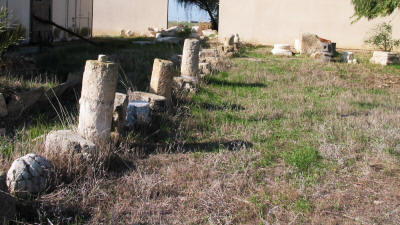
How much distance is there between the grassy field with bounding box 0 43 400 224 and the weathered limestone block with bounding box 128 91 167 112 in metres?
0.30

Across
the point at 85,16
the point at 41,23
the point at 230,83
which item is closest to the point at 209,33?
the point at 85,16

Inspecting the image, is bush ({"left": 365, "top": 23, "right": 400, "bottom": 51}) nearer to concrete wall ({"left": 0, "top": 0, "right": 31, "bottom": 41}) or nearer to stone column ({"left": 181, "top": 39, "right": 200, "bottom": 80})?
stone column ({"left": 181, "top": 39, "right": 200, "bottom": 80})

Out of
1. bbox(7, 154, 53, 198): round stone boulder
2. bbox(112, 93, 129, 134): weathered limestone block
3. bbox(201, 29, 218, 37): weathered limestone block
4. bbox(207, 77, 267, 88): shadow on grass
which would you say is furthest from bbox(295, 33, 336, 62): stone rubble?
bbox(7, 154, 53, 198): round stone boulder

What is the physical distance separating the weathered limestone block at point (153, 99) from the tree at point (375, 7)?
7.62 m

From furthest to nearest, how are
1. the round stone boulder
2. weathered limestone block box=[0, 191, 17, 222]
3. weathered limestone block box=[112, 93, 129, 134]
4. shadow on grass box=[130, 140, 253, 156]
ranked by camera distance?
weathered limestone block box=[112, 93, 129, 134] → shadow on grass box=[130, 140, 253, 156] → the round stone boulder → weathered limestone block box=[0, 191, 17, 222]

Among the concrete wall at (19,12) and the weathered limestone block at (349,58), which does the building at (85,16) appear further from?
the weathered limestone block at (349,58)

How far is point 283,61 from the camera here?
1501cm

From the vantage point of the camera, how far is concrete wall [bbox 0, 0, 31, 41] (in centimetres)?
1230

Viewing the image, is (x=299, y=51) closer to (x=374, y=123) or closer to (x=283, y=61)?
(x=283, y=61)

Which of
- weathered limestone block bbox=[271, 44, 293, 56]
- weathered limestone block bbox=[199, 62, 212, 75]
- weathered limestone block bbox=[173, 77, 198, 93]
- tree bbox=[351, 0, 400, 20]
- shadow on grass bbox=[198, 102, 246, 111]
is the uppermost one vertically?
tree bbox=[351, 0, 400, 20]

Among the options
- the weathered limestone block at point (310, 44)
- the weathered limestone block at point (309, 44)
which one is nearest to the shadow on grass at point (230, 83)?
the weathered limestone block at point (310, 44)

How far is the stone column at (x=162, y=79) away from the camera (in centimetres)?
822

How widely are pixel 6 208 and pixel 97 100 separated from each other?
6.68ft

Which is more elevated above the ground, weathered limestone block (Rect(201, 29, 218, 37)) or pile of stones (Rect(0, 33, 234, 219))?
weathered limestone block (Rect(201, 29, 218, 37))
